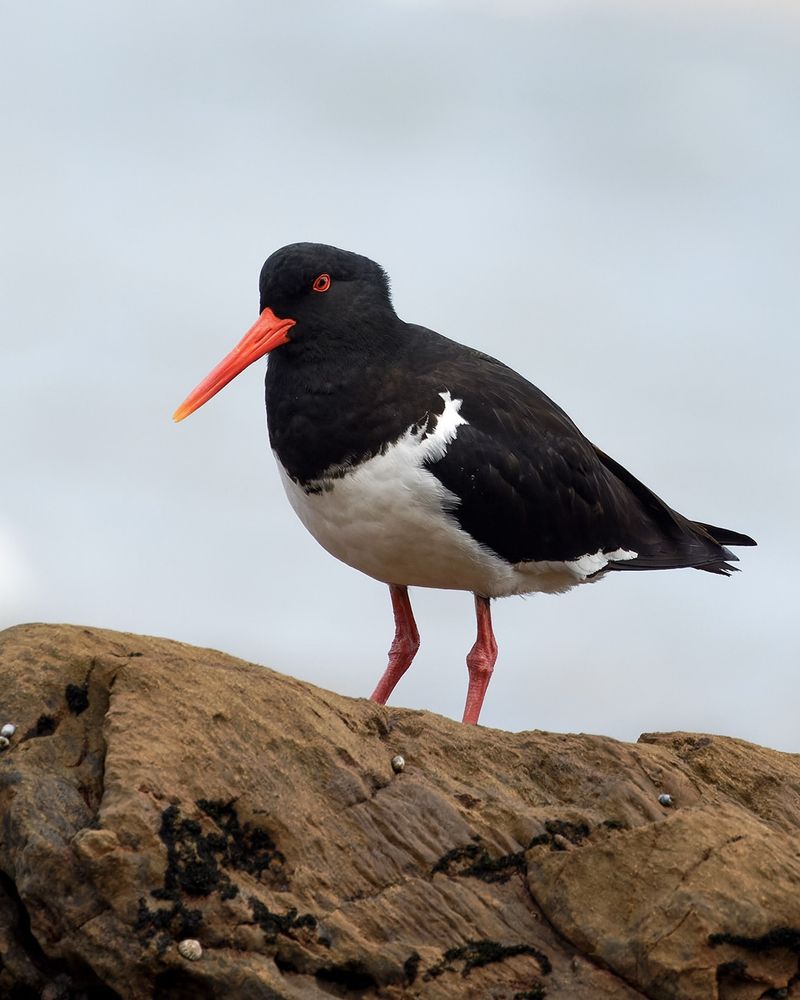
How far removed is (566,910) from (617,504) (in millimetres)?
4293

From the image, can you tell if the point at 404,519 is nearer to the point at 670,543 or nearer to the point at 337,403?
the point at 337,403

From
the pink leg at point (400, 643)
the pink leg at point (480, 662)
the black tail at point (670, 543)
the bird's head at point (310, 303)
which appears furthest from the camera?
the black tail at point (670, 543)

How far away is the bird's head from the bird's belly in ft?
2.61

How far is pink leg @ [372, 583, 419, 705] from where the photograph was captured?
930 centimetres

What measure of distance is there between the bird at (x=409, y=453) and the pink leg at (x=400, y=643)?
10 mm

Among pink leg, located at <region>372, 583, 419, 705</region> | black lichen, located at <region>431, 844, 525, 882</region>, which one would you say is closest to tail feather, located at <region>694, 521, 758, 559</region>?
pink leg, located at <region>372, 583, 419, 705</region>

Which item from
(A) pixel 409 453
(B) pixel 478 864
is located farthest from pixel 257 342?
(B) pixel 478 864

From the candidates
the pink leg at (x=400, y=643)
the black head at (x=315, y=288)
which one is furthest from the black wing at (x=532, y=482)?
the pink leg at (x=400, y=643)

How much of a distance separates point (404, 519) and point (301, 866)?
2951mm

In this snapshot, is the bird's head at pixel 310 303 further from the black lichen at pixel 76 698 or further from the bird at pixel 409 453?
the black lichen at pixel 76 698

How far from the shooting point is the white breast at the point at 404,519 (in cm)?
809

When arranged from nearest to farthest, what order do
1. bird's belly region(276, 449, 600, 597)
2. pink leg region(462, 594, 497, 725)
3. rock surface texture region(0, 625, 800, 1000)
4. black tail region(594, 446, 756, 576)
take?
rock surface texture region(0, 625, 800, 1000)
bird's belly region(276, 449, 600, 597)
pink leg region(462, 594, 497, 725)
black tail region(594, 446, 756, 576)

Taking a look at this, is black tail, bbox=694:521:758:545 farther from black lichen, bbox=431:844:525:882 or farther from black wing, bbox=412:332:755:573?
black lichen, bbox=431:844:525:882

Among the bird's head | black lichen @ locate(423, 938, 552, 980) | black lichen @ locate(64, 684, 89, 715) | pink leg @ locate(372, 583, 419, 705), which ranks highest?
the bird's head
